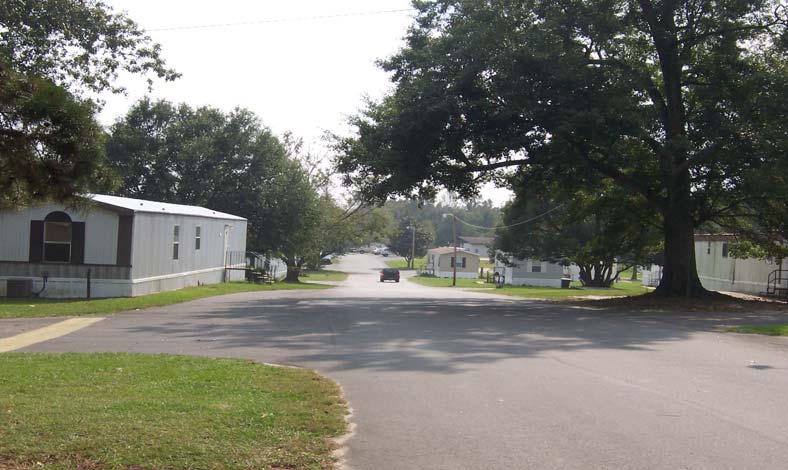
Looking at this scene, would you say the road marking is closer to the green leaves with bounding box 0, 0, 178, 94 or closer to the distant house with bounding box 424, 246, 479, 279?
the green leaves with bounding box 0, 0, 178, 94

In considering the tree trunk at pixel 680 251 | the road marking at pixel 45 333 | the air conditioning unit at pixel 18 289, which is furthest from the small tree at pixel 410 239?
the road marking at pixel 45 333

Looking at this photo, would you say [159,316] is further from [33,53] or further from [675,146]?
[675,146]

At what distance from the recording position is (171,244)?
2736 centimetres

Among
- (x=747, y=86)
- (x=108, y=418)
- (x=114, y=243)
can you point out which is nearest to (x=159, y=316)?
(x=114, y=243)

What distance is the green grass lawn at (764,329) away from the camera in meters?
15.8

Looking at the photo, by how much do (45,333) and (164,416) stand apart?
8.99 m

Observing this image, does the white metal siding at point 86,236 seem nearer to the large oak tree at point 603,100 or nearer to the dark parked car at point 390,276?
the large oak tree at point 603,100

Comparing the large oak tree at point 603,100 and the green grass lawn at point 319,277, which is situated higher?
the large oak tree at point 603,100

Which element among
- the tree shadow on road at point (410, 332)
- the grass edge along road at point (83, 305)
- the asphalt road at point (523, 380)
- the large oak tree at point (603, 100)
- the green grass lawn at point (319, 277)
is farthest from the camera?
the green grass lawn at point (319, 277)

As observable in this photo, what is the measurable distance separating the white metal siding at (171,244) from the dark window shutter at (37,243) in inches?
114

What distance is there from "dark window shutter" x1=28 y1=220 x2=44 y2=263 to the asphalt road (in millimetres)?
6667

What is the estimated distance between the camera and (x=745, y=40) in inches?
934

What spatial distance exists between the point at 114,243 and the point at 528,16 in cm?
1455

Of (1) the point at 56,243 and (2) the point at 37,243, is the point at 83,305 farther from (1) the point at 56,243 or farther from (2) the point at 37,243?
(2) the point at 37,243
